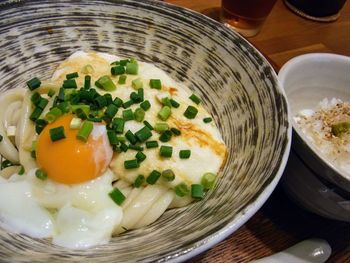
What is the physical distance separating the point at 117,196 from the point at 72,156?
198 millimetres

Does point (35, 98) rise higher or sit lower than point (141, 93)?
lower

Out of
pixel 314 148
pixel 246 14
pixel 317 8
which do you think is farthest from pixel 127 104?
→ pixel 317 8

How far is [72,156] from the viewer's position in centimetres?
127

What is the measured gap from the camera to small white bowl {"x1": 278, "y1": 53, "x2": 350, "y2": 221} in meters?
1.37

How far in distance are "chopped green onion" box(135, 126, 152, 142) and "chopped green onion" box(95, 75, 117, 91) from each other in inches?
9.7

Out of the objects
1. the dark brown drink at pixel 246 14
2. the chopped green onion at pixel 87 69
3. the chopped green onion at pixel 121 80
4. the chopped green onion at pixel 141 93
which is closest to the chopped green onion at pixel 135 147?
the chopped green onion at pixel 141 93

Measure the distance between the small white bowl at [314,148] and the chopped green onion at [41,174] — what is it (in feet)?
2.93

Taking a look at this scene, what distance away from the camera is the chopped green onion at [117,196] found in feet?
4.25

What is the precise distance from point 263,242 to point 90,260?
717 millimetres

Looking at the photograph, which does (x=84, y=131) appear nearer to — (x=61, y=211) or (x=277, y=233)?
(x=61, y=211)

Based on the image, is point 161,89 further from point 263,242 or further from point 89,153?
point 263,242

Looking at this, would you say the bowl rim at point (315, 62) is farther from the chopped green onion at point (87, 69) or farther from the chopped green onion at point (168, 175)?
the chopped green onion at point (87, 69)

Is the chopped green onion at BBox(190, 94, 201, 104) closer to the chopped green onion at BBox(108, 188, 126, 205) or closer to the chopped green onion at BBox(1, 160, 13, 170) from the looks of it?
the chopped green onion at BBox(108, 188, 126, 205)

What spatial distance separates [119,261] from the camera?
40.4 inches
